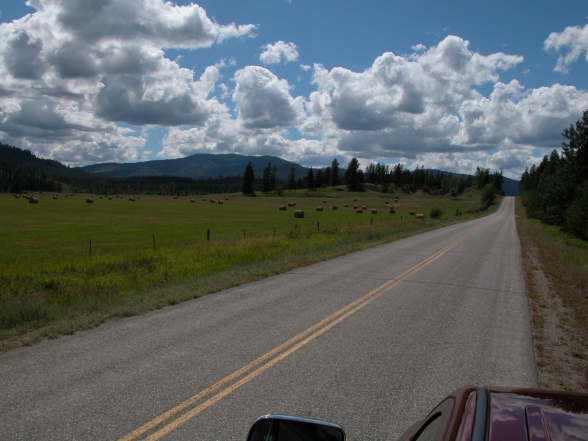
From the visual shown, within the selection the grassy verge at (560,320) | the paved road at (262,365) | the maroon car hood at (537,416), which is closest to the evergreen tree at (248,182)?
the grassy verge at (560,320)

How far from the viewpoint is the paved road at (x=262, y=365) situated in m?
4.74

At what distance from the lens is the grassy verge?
22.2 feet

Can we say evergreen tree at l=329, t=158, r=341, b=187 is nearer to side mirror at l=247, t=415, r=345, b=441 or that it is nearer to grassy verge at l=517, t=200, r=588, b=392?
grassy verge at l=517, t=200, r=588, b=392

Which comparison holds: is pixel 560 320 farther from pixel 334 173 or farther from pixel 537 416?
pixel 334 173

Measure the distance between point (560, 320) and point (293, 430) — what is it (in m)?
9.86

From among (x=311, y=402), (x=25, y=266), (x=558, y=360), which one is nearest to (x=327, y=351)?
(x=311, y=402)

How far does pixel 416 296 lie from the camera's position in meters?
11.6

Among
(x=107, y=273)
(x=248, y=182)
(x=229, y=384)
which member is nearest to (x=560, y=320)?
(x=229, y=384)

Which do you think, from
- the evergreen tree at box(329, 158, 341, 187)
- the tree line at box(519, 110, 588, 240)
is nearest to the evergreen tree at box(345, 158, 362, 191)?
the evergreen tree at box(329, 158, 341, 187)

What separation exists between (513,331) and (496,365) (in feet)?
7.83

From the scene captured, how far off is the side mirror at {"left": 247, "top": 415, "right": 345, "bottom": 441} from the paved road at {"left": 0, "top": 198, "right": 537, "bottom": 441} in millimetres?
→ 2255

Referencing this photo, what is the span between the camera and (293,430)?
239 centimetres

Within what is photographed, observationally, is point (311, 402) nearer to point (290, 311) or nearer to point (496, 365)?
point (496, 365)

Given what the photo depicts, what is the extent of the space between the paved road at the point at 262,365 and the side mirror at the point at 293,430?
7.40 ft
